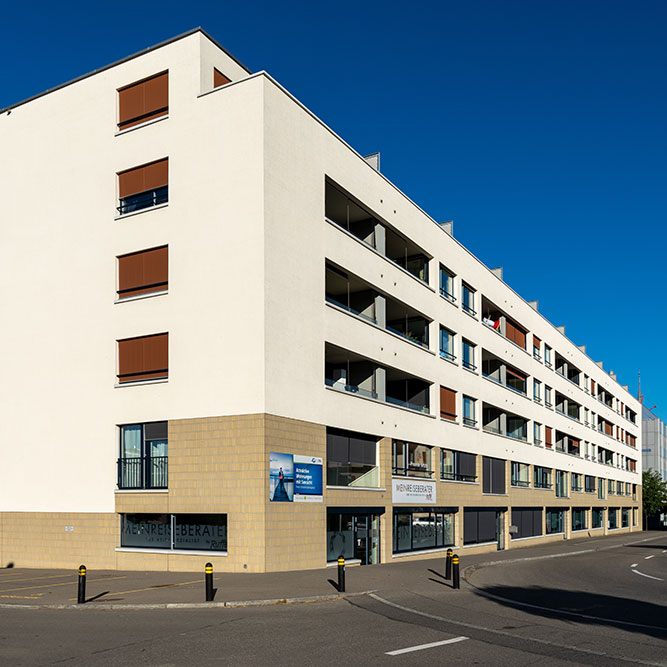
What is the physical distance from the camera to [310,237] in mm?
27188

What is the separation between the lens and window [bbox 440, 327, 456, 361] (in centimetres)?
3844

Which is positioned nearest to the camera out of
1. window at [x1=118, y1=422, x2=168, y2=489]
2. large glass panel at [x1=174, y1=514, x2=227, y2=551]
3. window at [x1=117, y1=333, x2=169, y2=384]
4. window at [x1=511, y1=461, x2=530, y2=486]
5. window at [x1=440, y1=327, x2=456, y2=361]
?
large glass panel at [x1=174, y1=514, x2=227, y2=551]

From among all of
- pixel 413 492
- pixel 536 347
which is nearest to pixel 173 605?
pixel 413 492

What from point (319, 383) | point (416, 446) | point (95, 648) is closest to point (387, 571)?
point (319, 383)

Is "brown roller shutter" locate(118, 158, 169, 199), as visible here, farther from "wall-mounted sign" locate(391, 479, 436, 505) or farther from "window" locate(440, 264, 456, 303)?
"window" locate(440, 264, 456, 303)

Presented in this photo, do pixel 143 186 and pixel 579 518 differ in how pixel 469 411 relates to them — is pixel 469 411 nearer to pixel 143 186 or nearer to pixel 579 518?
pixel 143 186

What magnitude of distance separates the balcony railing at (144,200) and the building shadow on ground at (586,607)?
16.2m

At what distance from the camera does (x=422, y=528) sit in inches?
1342

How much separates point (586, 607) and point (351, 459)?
13.1 metres

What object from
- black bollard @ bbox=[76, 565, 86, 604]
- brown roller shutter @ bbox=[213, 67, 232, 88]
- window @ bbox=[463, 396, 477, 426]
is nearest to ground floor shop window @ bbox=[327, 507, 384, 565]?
black bollard @ bbox=[76, 565, 86, 604]

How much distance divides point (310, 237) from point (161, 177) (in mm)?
5502

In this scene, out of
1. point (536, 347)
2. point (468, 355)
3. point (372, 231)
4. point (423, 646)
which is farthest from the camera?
point (536, 347)

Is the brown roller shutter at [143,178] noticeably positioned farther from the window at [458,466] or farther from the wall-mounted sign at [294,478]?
the window at [458,466]

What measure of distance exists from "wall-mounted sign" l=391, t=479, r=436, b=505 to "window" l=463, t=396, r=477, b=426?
645 cm
